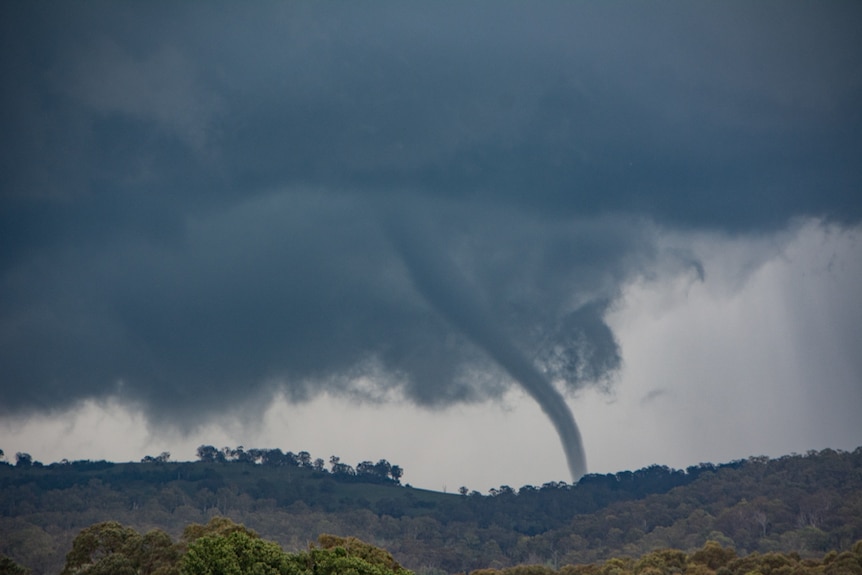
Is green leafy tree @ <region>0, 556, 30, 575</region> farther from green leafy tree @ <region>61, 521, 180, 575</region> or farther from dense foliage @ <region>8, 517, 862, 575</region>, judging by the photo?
green leafy tree @ <region>61, 521, 180, 575</region>

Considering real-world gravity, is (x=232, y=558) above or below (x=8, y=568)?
below

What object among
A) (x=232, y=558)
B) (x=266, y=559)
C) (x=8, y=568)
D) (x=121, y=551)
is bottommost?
(x=232, y=558)

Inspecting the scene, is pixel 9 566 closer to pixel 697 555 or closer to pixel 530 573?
pixel 530 573

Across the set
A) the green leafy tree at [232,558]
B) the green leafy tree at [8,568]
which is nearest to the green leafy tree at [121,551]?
the green leafy tree at [8,568]

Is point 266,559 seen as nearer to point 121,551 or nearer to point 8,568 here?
point 8,568

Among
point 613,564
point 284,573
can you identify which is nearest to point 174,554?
point 284,573

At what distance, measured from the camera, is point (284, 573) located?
206 feet

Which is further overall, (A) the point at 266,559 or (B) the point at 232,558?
(A) the point at 266,559

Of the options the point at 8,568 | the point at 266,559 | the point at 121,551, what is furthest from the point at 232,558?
the point at 121,551

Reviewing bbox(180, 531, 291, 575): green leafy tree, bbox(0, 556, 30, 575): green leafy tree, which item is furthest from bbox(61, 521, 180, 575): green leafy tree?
bbox(180, 531, 291, 575): green leafy tree

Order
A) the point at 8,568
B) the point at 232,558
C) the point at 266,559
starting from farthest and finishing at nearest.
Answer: the point at 8,568 → the point at 266,559 → the point at 232,558

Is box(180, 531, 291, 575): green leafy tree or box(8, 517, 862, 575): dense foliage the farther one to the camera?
box(8, 517, 862, 575): dense foliage

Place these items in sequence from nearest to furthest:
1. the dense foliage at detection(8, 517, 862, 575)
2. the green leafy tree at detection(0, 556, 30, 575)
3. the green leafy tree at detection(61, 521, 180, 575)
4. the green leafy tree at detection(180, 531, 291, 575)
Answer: the green leafy tree at detection(180, 531, 291, 575)
the dense foliage at detection(8, 517, 862, 575)
the green leafy tree at detection(0, 556, 30, 575)
the green leafy tree at detection(61, 521, 180, 575)

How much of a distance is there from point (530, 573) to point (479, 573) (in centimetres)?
952
